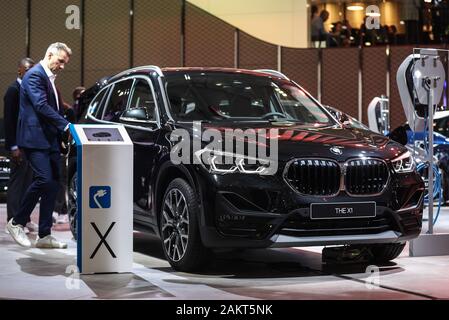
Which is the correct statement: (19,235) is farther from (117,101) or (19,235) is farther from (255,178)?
(255,178)

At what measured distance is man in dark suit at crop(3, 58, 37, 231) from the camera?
385 inches

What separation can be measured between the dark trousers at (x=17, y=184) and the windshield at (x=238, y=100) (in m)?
2.99

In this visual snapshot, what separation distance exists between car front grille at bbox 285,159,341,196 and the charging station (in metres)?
1.26

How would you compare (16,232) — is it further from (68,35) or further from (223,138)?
(68,35)

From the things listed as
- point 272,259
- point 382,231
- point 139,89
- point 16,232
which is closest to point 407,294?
point 382,231

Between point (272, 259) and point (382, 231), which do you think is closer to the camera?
point (382, 231)

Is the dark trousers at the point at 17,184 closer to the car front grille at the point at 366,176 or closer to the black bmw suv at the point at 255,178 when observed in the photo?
the black bmw suv at the point at 255,178

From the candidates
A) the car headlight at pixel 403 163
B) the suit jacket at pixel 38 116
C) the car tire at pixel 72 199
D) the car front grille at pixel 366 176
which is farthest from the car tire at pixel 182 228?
the car tire at pixel 72 199

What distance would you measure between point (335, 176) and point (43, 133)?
124 inches

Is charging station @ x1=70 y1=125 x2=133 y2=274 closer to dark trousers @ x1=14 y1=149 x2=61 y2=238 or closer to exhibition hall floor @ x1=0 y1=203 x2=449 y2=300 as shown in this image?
exhibition hall floor @ x1=0 y1=203 x2=449 y2=300

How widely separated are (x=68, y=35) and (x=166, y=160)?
14.3m

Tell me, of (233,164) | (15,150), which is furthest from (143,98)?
(15,150)

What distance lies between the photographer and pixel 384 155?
23.1 feet

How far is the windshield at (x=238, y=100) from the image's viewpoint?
305 inches
